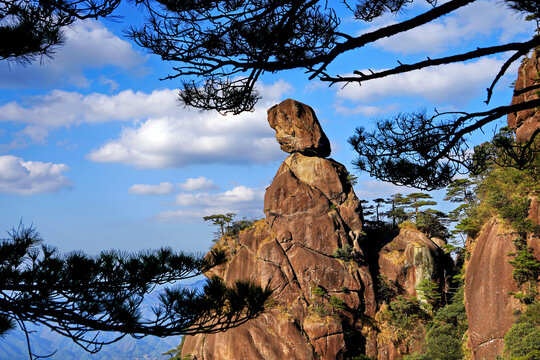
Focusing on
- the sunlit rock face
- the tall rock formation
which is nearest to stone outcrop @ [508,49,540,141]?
the tall rock formation

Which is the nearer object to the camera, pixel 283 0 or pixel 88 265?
pixel 283 0

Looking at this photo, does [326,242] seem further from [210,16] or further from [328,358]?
[210,16]

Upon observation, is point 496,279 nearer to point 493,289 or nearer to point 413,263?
point 493,289

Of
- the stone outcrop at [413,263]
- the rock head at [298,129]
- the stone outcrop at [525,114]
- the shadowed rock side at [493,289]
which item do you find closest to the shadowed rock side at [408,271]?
the stone outcrop at [413,263]

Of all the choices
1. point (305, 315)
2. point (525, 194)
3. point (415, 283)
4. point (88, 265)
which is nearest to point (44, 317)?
point (88, 265)

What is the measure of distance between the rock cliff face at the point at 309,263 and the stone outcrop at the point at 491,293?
7225 millimetres

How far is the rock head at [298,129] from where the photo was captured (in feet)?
92.7

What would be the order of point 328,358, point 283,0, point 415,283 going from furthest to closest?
1. point 415,283
2. point 328,358
3. point 283,0

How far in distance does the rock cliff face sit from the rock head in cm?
7

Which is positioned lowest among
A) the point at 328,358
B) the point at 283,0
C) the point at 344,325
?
the point at 328,358

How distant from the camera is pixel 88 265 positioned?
5355mm

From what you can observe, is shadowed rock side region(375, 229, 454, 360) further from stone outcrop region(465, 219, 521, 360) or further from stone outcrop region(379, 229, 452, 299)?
stone outcrop region(465, 219, 521, 360)

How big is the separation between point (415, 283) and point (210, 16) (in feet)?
79.5

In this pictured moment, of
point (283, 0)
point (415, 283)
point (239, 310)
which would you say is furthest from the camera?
point (415, 283)
